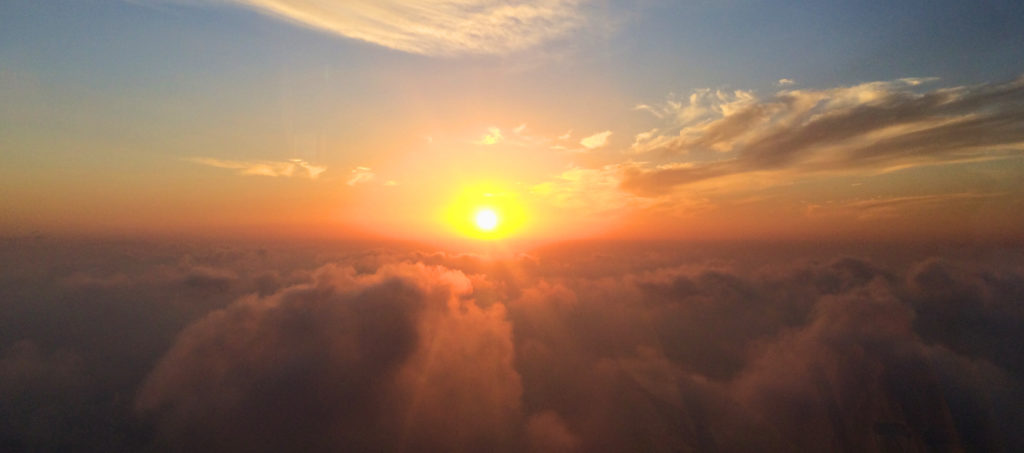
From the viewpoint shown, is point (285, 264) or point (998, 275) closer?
point (998, 275)

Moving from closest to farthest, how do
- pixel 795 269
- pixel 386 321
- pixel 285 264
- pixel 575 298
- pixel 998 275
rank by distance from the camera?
pixel 998 275, pixel 386 321, pixel 795 269, pixel 575 298, pixel 285 264

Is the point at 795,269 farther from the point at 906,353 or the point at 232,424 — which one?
the point at 232,424

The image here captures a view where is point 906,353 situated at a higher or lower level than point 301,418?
higher

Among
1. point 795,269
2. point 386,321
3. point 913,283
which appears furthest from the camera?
point 795,269

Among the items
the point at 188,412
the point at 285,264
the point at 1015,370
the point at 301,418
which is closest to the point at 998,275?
the point at 1015,370

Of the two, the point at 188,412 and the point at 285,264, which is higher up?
the point at 285,264

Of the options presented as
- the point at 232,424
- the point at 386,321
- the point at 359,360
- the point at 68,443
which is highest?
the point at 386,321

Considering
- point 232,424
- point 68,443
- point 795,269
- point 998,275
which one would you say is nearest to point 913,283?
point 998,275

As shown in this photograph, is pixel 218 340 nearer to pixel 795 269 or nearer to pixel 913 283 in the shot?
pixel 913 283

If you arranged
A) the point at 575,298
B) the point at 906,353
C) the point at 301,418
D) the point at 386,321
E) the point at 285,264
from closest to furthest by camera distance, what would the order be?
1. the point at 906,353
2. the point at 301,418
3. the point at 386,321
4. the point at 575,298
5. the point at 285,264
